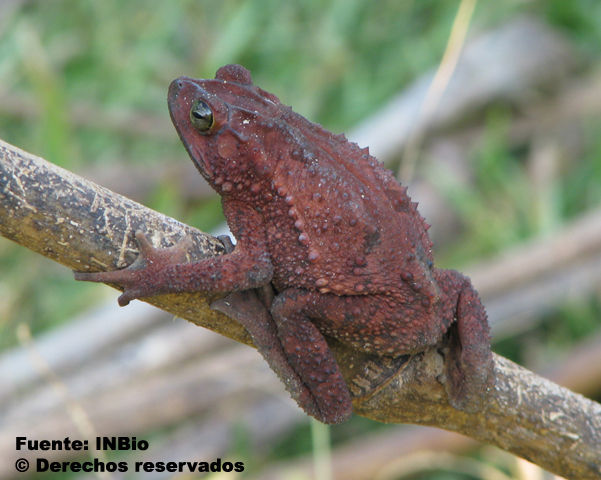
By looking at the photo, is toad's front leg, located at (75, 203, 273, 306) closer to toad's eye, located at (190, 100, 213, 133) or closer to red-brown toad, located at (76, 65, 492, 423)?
red-brown toad, located at (76, 65, 492, 423)

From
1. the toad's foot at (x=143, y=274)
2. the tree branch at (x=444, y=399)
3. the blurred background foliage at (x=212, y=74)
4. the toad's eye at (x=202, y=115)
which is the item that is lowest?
the tree branch at (x=444, y=399)


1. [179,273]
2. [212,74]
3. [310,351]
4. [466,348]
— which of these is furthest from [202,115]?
[212,74]

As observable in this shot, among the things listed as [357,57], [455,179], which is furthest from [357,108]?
[455,179]

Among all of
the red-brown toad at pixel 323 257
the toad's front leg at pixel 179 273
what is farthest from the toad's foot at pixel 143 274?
the red-brown toad at pixel 323 257

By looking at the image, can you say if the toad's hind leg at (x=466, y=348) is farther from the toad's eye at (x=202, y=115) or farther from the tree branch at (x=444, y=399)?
the toad's eye at (x=202, y=115)

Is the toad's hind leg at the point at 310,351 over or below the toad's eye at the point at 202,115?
below

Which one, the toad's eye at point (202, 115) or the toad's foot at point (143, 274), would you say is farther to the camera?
the toad's eye at point (202, 115)

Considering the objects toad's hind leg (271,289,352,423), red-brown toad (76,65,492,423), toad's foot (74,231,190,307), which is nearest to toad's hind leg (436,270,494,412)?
red-brown toad (76,65,492,423)
